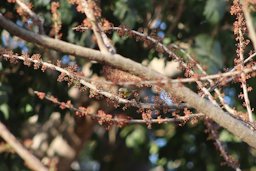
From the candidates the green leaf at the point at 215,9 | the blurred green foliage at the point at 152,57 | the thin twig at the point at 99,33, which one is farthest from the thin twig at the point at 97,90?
the green leaf at the point at 215,9

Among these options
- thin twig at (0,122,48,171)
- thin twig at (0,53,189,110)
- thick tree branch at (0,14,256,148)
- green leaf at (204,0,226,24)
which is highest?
green leaf at (204,0,226,24)

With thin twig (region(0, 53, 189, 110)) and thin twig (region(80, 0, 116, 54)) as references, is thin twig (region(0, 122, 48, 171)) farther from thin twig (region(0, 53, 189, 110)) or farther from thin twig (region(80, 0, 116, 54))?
thin twig (region(80, 0, 116, 54))

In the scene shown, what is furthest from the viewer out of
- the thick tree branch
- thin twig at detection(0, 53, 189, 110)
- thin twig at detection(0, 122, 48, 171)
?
thin twig at detection(0, 122, 48, 171)

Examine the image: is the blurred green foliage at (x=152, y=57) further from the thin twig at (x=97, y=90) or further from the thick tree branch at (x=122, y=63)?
the thick tree branch at (x=122, y=63)

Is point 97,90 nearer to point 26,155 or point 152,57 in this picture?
point 26,155

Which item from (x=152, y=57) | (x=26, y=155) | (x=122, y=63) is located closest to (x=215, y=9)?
(x=152, y=57)

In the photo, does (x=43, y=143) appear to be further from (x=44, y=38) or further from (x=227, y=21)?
(x=44, y=38)

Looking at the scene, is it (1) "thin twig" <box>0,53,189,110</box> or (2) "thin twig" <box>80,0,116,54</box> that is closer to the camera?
(2) "thin twig" <box>80,0,116,54</box>

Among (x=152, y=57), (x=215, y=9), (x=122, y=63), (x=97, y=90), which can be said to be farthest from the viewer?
(x=152, y=57)

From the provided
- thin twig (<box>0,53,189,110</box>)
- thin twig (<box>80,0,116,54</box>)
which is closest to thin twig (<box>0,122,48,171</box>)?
thin twig (<box>0,53,189,110</box>)
